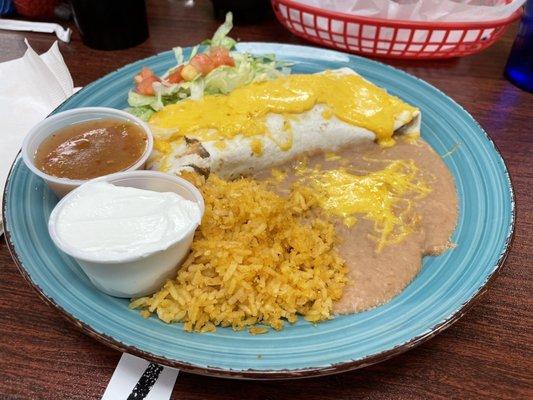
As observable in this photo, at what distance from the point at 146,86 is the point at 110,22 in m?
0.77

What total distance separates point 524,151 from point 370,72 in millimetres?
833

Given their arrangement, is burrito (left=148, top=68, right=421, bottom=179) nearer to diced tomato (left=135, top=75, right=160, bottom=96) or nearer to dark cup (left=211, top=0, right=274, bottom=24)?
diced tomato (left=135, top=75, right=160, bottom=96)

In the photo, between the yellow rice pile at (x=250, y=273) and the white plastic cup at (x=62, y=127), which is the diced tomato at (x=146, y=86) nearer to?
the white plastic cup at (x=62, y=127)

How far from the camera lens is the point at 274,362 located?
1.27 meters

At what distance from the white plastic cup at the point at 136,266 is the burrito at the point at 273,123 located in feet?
1.22

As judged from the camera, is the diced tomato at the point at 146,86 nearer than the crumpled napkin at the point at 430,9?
Yes

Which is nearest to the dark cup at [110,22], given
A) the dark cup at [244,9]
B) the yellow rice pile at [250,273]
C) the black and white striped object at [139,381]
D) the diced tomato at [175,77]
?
the dark cup at [244,9]

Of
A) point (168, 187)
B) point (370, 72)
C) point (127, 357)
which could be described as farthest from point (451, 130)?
point (127, 357)

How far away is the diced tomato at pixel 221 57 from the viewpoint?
2.34 metres

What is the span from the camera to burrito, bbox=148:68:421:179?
196 centimetres

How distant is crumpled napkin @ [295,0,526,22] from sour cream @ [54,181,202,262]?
164 cm

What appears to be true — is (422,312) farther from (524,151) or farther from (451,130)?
(524,151)

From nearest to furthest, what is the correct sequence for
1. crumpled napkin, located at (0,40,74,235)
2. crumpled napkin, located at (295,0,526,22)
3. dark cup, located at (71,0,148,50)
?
crumpled napkin, located at (0,40,74,235)
crumpled napkin, located at (295,0,526,22)
dark cup, located at (71,0,148,50)

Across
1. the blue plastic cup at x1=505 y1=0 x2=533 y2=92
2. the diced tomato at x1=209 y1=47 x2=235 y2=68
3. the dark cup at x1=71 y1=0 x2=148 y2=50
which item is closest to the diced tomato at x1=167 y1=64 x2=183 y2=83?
the diced tomato at x1=209 y1=47 x2=235 y2=68
